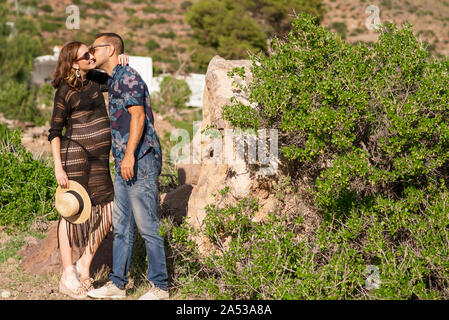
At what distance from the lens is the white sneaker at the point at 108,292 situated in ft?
11.8

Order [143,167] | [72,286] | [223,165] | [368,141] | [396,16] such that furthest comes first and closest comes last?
[396,16]
[223,165]
[368,141]
[72,286]
[143,167]

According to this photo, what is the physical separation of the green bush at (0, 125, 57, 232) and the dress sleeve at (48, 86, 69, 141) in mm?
1884

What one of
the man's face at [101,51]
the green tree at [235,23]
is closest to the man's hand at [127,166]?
the man's face at [101,51]

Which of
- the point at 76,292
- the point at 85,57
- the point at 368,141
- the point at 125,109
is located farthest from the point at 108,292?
the point at 368,141

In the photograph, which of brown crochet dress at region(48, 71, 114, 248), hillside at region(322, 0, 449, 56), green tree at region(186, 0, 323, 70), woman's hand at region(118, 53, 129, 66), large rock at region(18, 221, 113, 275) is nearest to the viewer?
woman's hand at region(118, 53, 129, 66)

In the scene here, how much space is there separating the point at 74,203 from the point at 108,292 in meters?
0.65

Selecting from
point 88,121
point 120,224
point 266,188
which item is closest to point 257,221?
point 266,188

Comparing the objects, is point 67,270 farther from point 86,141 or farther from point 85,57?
point 85,57

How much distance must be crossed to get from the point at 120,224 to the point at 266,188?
1.22 metres

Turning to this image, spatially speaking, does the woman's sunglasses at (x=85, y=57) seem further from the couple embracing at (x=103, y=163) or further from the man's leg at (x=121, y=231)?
the man's leg at (x=121, y=231)

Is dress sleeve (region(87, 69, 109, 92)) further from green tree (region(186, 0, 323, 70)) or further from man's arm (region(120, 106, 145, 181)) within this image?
green tree (region(186, 0, 323, 70))

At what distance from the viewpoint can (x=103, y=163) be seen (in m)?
3.86

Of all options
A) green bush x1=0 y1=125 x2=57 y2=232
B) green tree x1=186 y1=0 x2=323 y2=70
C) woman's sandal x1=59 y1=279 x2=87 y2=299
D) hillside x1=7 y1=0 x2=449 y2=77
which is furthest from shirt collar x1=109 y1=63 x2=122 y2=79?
hillside x1=7 y1=0 x2=449 y2=77

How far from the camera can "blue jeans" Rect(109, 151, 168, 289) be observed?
3.49 meters
